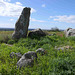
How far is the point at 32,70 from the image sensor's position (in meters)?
4.04

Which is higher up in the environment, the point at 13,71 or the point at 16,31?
the point at 16,31

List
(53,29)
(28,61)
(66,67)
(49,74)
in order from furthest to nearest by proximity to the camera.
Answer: (53,29) < (28,61) < (66,67) < (49,74)

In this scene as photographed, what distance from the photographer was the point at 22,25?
11.4 metres

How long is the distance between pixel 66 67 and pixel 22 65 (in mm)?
1675

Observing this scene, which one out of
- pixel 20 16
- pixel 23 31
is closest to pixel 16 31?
pixel 23 31

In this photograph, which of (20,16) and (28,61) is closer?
(28,61)

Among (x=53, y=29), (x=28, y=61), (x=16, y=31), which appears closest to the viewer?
(x=28, y=61)

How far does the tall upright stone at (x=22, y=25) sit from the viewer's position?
1127 cm

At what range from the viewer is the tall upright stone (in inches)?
444

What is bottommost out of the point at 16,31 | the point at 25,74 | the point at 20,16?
the point at 25,74

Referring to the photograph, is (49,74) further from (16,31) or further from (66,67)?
Result: (16,31)

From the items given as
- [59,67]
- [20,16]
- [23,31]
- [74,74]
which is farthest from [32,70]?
[20,16]

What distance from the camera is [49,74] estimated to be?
11.2 ft

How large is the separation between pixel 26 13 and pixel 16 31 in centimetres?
218
